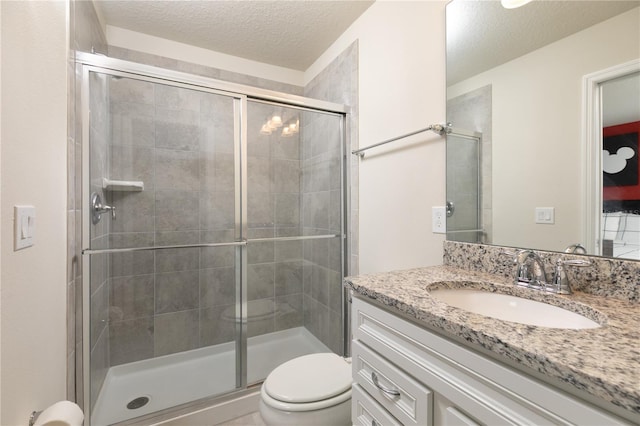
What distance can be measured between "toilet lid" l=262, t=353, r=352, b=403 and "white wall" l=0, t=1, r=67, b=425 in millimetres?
783

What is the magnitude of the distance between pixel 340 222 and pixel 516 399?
157cm

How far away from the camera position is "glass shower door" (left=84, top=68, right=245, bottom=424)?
5.36ft

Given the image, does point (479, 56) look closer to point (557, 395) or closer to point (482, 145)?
point (482, 145)

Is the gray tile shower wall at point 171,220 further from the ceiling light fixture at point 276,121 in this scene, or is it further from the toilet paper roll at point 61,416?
the toilet paper roll at point 61,416

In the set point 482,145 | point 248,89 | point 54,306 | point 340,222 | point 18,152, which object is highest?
point 248,89

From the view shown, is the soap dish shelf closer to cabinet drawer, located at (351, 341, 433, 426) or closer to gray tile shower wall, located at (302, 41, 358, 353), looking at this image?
gray tile shower wall, located at (302, 41, 358, 353)

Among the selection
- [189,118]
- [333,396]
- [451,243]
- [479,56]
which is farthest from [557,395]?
[189,118]

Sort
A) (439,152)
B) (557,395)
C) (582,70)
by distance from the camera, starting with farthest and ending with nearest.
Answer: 1. (439,152)
2. (582,70)
3. (557,395)

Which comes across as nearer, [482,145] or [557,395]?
[557,395]

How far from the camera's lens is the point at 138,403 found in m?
1.62

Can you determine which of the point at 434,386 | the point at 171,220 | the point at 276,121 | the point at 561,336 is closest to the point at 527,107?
the point at 561,336

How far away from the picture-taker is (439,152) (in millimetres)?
1282

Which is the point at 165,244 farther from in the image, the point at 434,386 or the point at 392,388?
the point at 434,386

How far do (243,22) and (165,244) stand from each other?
162 cm
